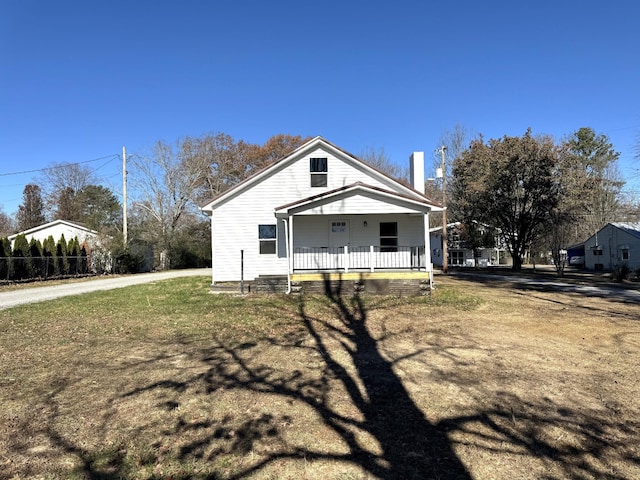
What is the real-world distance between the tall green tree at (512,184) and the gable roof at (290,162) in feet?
51.5

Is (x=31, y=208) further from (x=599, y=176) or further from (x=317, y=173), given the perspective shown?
(x=599, y=176)

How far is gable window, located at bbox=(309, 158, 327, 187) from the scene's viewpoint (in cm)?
1642

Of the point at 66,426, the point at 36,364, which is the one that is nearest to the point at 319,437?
the point at 66,426

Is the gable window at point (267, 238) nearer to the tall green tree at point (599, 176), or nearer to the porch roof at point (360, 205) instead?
the porch roof at point (360, 205)

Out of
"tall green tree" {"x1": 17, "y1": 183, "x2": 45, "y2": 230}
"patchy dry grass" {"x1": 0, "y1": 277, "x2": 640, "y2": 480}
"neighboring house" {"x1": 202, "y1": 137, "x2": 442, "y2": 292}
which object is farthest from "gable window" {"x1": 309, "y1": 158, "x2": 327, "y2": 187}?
"tall green tree" {"x1": 17, "y1": 183, "x2": 45, "y2": 230}

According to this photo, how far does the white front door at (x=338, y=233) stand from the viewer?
52.6 feet

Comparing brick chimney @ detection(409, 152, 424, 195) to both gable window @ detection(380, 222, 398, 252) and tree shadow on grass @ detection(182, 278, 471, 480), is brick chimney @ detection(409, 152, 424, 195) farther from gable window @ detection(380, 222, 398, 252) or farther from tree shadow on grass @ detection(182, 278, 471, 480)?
tree shadow on grass @ detection(182, 278, 471, 480)

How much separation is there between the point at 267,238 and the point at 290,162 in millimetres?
3260

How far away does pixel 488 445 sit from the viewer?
3.66 metres

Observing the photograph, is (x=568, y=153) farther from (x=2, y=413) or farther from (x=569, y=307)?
(x=2, y=413)

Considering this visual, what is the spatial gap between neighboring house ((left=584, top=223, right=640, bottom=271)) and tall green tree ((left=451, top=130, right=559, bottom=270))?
6991mm

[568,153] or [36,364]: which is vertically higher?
[568,153]

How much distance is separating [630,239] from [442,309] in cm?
3026

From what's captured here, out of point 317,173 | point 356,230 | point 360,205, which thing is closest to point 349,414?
point 360,205
